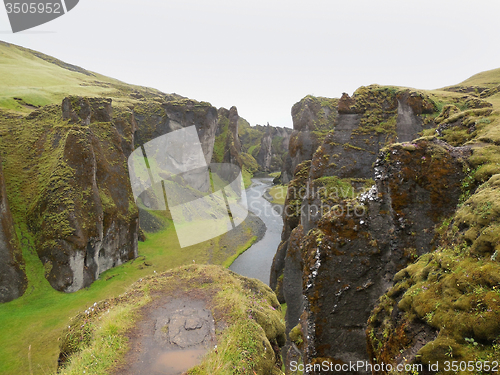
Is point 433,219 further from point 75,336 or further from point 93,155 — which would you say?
point 93,155

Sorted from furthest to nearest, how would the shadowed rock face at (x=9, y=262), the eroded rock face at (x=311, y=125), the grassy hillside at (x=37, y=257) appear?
the eroded rock face at (x=311, y=125)
the shadowed rock face at (x=9, y=262)
the grassy hillside at (x=37, y=257)

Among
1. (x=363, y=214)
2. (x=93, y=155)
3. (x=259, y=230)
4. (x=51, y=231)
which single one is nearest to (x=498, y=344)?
(x=363, y=214)

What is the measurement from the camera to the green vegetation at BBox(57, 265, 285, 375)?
9211 millimetres

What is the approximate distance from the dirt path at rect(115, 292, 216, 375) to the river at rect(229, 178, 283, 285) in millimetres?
26588

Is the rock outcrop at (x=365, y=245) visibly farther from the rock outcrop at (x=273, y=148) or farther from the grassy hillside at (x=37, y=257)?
the rock outcrop at (x=273, y=148)

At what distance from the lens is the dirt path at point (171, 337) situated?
30.6 ft

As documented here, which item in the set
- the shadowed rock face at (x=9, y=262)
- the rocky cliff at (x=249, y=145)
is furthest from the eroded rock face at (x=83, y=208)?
the rocky cliff at (x=249, y=145)

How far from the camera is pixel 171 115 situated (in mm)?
76938

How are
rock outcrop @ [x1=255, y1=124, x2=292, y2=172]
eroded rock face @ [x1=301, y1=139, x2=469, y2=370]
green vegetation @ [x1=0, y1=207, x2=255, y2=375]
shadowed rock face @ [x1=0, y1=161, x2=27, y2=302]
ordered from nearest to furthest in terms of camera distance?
1. eroded rock face @ [x1=301, y1=139, x2=469, y2=370]
2. green vegetation @ [x1=0, y1=207, x2=255, y2=375]
3. shadowed rock face @ [x1=0, y1=161, x2=27, y2=302]
4. rock outcrop @ [x1=255, y1=124, x2=292, y2=172]

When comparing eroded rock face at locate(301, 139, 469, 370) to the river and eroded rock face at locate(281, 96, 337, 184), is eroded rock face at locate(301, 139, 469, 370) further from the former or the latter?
eroded rock face at locate(281, 96, 337, 184)

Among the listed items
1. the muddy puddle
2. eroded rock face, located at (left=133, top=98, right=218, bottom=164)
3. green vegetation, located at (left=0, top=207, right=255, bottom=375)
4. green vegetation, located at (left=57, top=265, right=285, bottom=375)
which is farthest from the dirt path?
eroded rock face, located at (left=133, top=98, right=218, bottom=164)

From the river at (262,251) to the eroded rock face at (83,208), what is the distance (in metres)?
17.0

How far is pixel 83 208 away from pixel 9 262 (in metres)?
8.03

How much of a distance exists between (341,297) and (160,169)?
2469 inches
